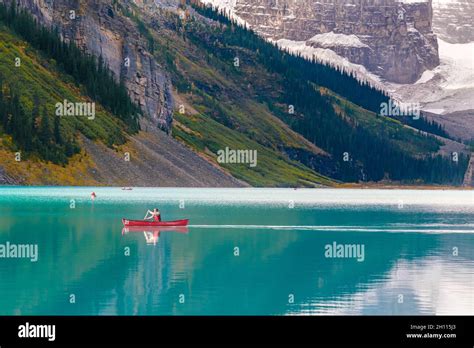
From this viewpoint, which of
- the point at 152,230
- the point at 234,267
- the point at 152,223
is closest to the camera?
the point at 234,267

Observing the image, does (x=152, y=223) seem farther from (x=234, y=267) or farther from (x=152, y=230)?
(x=234, y=267)

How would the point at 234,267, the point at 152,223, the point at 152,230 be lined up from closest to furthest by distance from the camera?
the point at 234,267, the point at 152,223, the point at 152,230

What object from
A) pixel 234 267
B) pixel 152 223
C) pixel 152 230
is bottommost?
A: pixel 152 230

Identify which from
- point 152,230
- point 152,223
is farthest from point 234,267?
point 152,230

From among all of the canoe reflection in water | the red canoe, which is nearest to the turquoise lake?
the canoe reflection in water

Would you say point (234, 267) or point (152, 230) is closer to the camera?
point (234, 267)

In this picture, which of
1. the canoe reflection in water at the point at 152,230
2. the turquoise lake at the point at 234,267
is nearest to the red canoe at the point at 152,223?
the canoe reflection in water at the point at 152,230

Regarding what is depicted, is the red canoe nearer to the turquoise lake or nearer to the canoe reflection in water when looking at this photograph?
the canoe reflection in water

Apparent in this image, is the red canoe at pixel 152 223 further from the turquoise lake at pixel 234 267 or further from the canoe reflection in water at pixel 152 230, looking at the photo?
the turquoise lake at pixel 234 267
